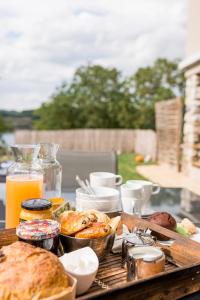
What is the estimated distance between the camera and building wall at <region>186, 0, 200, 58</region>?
789 centimetres

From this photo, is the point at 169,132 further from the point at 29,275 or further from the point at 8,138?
the point at 29,275

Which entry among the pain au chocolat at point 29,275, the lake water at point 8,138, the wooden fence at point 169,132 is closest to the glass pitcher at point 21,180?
the pain au chocolat at point 29,275

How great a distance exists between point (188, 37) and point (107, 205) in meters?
8.00

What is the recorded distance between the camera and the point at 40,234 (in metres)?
0.77

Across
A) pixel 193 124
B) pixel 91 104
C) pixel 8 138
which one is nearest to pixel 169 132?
pixel 193 124

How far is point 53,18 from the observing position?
30.3m

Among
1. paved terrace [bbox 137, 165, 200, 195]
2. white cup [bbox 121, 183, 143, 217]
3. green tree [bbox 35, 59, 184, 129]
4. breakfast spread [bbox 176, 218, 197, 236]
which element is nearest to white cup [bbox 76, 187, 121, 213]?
white cup [bbox 121, 183, 143, 217]

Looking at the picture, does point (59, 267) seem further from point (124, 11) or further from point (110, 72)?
point (124, 11)

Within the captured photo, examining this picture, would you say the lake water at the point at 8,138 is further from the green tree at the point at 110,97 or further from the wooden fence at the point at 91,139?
the green tree at the point at 110,97

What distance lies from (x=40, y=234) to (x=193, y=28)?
820 centimetres

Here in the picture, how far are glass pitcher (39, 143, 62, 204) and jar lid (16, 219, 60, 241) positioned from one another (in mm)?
466

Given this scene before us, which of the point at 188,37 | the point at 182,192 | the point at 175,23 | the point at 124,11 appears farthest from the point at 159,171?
the point at 175,23

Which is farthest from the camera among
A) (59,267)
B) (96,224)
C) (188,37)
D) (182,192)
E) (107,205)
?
(188,37)

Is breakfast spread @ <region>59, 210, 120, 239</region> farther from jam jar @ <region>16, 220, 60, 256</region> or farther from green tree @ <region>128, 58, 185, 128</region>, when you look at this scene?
green tree @ <region>128, 58, 185, 128</region>
